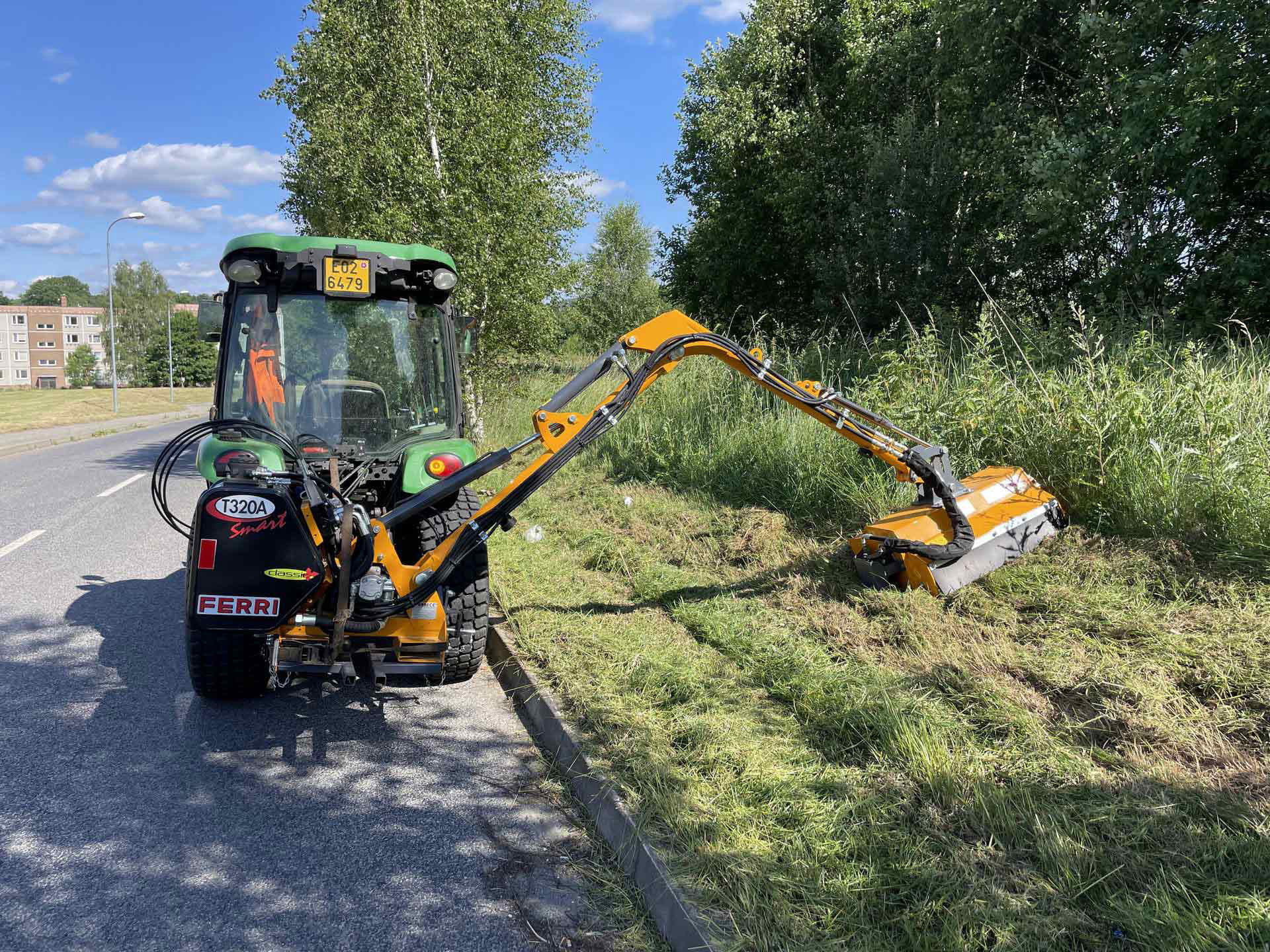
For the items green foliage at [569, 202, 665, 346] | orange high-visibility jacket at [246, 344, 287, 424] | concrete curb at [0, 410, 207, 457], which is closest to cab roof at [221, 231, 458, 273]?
orange high-visibility jacket at [246, 344, 287, 424]

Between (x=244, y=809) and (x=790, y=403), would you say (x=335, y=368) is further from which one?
(x=790, y=403)

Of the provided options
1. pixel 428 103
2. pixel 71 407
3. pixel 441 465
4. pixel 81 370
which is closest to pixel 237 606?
pixel 441 465

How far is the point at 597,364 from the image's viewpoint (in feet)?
13.4

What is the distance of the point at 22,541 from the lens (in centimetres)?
776

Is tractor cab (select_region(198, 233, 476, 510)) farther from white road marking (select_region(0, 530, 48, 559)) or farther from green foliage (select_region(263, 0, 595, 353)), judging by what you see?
green foliage (select_region(263, 0, 595, 353))

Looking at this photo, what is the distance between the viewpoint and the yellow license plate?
4637 mm

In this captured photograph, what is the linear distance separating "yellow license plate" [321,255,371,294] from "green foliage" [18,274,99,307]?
155m

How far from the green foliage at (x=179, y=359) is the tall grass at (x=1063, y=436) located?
225 ft

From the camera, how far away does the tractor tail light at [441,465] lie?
4.32m

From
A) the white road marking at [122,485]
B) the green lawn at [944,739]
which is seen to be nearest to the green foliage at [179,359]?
the white road marking at [122,485]

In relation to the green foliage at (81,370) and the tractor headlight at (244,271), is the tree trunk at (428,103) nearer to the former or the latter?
the tractor headlight at (244,271)

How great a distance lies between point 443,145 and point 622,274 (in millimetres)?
32660

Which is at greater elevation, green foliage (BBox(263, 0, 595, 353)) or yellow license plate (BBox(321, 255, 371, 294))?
green foliage (BBox(263, 0, 595, 353))

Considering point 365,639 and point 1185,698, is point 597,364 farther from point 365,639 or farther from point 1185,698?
point 1185,698
